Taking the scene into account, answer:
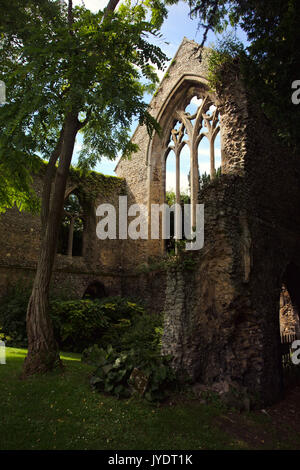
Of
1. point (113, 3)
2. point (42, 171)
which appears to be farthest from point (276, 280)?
point (42, 171)

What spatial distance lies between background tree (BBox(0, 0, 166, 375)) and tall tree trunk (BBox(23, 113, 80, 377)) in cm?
2

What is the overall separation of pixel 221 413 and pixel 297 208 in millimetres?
5256

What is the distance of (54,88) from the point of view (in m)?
5.38

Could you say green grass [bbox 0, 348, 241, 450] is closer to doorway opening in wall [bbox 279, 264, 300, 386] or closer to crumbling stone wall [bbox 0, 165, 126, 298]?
doorway opening in wall [bbox 279, 264, 300, 386]

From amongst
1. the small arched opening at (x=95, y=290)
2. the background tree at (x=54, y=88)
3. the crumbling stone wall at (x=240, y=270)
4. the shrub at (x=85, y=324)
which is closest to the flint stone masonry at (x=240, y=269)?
the crumbling stone wall at (x=240, y=270)

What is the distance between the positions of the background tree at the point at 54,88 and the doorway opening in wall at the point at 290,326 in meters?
5.29

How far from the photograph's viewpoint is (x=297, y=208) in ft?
26.9

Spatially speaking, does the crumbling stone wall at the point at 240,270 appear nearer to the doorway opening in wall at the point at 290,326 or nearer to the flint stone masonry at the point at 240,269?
the flint stone masonry at the point at 240,269

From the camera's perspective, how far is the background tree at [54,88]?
5105 mm

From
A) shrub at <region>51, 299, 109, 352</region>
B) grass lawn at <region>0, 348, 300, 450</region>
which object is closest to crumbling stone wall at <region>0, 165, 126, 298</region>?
shrub at <region>51, 299, 109, 352</region>

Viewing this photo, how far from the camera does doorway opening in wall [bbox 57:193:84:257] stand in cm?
1373

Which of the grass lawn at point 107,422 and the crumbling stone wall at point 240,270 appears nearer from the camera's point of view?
the grass lawn at point 107,422

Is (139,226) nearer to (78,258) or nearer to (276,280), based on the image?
(78,258)

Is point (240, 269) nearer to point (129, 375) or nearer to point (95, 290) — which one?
point (129, 375)
